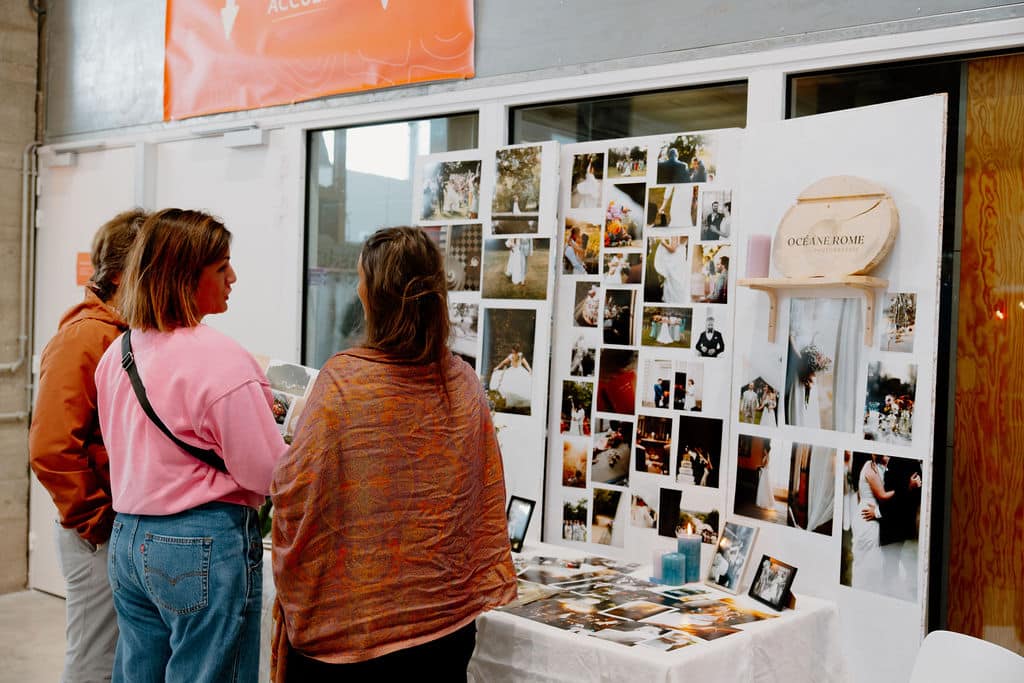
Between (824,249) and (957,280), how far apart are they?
14.8 inches

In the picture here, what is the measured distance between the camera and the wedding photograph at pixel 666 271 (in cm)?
309

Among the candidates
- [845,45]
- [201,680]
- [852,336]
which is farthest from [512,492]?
[845,45]

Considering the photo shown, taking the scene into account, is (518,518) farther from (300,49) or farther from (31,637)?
(31,637)

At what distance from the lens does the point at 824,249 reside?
2697mm

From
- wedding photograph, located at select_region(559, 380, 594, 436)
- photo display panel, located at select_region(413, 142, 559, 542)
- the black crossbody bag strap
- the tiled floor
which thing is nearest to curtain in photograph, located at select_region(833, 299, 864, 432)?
wedding photograph, located at select_region(559, 380, 594, 436)

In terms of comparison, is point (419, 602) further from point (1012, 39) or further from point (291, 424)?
point (1012, 39)

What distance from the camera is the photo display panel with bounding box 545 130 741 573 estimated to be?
301cm

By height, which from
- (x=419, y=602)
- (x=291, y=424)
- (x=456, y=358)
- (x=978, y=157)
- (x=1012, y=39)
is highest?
(x=1012, y=39)

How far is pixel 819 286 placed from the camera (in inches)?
107

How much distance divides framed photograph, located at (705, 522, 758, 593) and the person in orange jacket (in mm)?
1621

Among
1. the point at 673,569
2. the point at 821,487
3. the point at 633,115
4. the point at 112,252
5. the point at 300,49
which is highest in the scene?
the point at 300,49

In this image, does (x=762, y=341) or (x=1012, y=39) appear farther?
(x=762, y=341)

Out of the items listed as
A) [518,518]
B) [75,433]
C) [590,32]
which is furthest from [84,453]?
[590,32]

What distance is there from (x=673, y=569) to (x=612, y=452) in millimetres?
574
